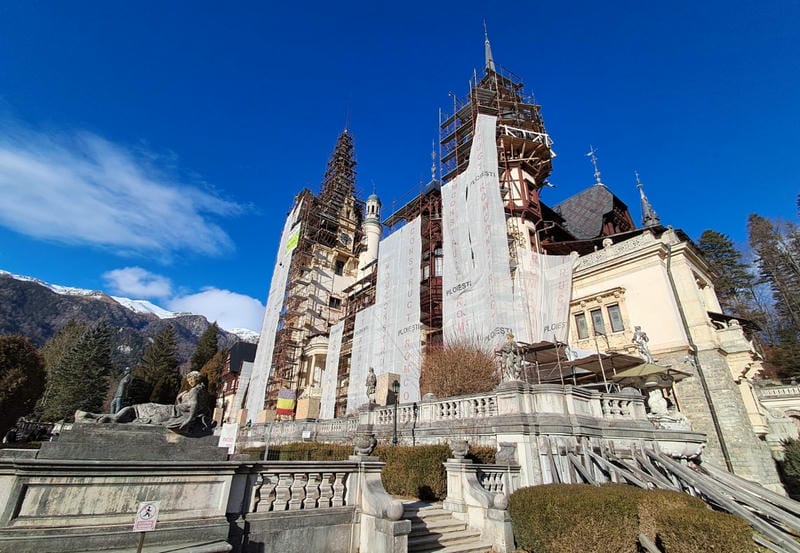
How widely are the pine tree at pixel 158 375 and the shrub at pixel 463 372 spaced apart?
43.5 meters

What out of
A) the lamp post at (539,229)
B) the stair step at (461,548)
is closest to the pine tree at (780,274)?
the lamp post at (539,229)

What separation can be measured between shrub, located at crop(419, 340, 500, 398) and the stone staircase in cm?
987

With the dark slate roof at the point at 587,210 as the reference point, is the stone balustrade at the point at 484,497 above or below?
below

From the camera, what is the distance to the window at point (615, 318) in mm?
22827

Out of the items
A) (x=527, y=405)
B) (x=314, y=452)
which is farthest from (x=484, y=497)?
(x=314, y=452)

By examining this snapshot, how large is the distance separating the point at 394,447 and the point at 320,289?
31.8m

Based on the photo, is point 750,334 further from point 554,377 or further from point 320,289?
point 320,289

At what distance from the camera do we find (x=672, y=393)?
66.3ft

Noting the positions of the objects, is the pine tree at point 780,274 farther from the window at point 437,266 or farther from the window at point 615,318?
the window at point 437,266

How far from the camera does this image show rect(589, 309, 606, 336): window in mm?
23547

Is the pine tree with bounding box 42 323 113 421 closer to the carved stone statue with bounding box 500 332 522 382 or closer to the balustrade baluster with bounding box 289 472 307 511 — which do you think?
the balustrade baluster with bounding box 289 472 307 511

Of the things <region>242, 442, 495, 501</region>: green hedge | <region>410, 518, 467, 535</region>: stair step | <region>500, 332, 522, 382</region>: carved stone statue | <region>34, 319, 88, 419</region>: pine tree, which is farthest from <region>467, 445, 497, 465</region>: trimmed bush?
<region>34, 319, 88, 419</region>: pine tree

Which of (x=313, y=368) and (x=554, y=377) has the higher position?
(x=313, y=368)

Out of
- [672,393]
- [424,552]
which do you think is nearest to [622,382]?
[672,393]
